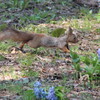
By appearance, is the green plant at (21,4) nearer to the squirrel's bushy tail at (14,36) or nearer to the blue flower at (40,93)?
the squirrel's bushy tail at (14,36)

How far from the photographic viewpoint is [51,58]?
730 cm

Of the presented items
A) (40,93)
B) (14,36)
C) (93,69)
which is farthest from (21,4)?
(40,93)

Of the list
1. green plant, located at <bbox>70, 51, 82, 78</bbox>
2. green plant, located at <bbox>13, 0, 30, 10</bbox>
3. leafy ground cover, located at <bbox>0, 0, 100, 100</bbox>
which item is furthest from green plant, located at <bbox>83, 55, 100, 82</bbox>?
green plant, located at <bbox>13, 0, 30, 10</bbox>

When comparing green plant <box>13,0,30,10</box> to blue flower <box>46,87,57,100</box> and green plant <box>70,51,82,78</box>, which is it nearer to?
green plant <box>70,51,82,78</box>

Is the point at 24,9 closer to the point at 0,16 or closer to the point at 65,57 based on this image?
the point at 0,16

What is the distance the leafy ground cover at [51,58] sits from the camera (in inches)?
208

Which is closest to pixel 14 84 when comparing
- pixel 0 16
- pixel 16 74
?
pixel 16 74

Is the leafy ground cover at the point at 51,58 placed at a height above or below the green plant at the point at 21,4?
below

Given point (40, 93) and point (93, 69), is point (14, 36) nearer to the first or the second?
point (93, 69)

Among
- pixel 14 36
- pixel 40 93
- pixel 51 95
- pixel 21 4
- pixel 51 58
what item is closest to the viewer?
pixel 51 95

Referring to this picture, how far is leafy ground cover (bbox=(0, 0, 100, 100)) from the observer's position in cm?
528

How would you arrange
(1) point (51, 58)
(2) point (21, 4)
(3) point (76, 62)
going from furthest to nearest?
(2) point (21, 4) < (1) point (51, 58) < (3) point (76, 62)

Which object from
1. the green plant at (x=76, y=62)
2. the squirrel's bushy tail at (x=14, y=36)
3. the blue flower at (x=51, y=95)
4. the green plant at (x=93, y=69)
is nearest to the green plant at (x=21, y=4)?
the squirrel's bushy tail at (x=14, y=36)

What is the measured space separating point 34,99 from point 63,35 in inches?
158
